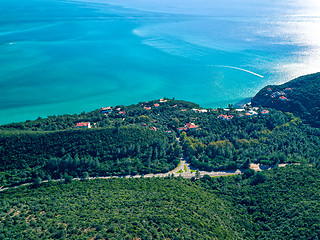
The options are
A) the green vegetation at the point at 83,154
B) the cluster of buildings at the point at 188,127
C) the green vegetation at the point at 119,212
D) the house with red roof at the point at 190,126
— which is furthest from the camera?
the house with red roof at the point at 190,126

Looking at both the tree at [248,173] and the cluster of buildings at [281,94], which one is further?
the cluster of buildings at [281,94]

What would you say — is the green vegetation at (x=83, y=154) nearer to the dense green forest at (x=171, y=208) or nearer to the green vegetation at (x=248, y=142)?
the dense green forest at (x=171, y=208)

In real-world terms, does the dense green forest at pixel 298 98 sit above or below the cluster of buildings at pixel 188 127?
above

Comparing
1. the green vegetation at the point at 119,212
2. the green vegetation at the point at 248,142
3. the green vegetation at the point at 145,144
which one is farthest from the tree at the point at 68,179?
the green vegetation at the point at 248,142

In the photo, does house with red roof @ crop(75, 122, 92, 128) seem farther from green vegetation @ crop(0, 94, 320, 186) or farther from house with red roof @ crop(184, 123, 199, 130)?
house with red roof @ crop(184, 123, 199, 130)

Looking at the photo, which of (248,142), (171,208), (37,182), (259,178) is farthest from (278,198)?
(37,182)

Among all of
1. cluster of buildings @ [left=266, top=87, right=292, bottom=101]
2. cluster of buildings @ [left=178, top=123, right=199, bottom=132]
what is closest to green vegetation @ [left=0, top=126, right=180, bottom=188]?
cluster of buildings @ [left=178, top=123, right=199, bottom=132]
